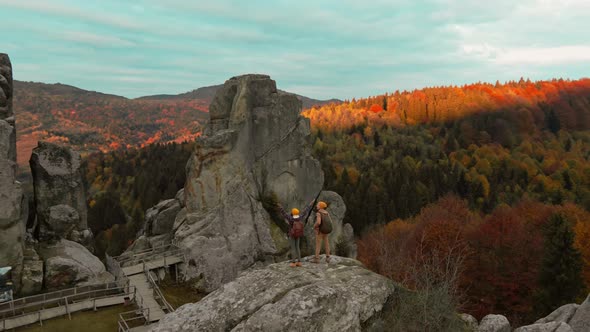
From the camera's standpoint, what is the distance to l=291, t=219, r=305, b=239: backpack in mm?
15117

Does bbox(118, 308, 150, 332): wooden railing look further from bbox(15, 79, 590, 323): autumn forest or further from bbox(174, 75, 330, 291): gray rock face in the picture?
bbox(15, 79, 590, 323): autumn forest

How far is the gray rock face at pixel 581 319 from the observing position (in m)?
20.1

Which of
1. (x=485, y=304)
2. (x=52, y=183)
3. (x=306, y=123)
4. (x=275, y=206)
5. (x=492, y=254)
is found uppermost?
(x=306, y=123)

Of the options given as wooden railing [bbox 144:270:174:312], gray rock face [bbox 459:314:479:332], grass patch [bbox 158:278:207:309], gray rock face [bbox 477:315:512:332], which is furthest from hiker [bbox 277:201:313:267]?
grass patch [bbox 158:278:207:309]

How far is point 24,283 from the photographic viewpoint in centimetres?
3064

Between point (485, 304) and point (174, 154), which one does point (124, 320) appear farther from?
point (174, 154)

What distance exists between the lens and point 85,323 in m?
28.4

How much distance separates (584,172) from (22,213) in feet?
395

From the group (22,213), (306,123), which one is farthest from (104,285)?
(306,123)

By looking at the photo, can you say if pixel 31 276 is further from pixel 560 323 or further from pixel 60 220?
pixel 560 323

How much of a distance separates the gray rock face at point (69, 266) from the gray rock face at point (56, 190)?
1364 mm

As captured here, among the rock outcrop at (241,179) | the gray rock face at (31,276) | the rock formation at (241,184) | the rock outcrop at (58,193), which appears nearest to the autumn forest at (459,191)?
Answer: the rock formation at (241,184)

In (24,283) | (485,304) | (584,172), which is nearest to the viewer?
(24,283)

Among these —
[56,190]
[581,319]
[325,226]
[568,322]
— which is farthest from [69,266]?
[581,319]
